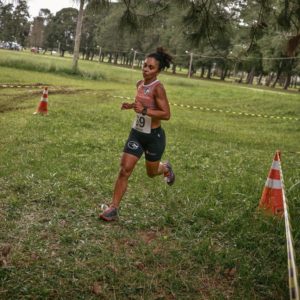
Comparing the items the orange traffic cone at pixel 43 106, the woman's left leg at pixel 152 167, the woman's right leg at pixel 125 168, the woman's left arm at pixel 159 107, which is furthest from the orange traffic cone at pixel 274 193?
the orange traffic cone at pixel 43 106

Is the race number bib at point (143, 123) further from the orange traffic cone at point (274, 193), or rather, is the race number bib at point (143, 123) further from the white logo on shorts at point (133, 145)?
the orange traffic cone at point (274, 193)

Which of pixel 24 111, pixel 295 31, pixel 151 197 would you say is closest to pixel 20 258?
pixel 151 197

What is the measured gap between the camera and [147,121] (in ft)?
16.8

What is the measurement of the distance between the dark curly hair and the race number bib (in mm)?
630

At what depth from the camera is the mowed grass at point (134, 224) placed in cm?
394

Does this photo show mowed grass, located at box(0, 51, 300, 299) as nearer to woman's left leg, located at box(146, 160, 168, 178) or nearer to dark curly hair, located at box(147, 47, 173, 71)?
woman's left leg, located at box(146, 160, 168, 178)

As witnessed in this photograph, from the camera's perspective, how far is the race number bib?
5102mm

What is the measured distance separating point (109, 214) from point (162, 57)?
6.55 feet

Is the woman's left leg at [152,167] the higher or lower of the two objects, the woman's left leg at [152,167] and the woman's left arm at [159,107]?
the lower

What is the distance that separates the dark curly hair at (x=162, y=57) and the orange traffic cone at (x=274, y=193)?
194 centimetres

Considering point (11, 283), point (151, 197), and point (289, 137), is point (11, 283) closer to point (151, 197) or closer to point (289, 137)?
point (151, 197)

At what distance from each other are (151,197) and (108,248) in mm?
1919

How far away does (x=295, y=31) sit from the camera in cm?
634

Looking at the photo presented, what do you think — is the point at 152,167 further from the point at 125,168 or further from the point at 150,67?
the point at 150,67
